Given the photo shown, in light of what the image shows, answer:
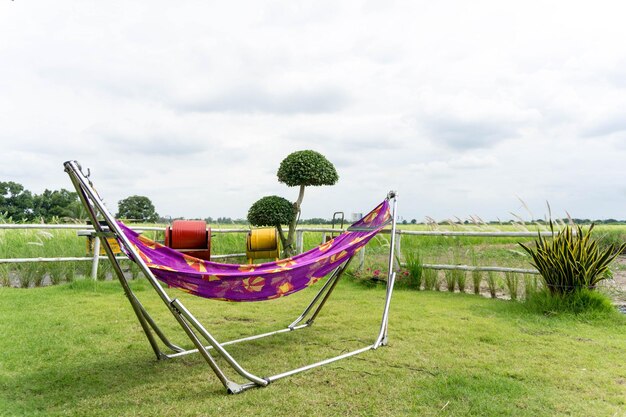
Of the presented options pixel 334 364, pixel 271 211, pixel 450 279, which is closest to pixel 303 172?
pixel 271 211

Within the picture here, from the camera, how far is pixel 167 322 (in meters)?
3.82

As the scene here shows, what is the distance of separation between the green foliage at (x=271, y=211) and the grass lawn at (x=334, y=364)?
3.20 metres

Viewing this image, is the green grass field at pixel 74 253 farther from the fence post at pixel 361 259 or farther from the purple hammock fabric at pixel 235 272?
the purple hammock fabric at pixel 235 272

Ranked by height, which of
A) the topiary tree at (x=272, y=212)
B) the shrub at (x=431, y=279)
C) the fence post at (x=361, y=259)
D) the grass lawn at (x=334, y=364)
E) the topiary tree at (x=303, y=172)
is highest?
the topiary tree at (x=303, y=172)

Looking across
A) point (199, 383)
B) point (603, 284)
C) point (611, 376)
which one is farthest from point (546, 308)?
point (199, 383)

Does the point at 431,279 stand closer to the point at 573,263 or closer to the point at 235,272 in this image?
the point at 573,263

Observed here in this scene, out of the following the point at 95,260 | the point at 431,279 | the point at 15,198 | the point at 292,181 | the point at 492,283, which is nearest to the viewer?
the point at 492,283

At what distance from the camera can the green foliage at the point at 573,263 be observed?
414 cm

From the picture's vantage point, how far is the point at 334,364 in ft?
8.98

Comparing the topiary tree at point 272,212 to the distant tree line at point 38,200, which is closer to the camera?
the topiary tree at point 272,212

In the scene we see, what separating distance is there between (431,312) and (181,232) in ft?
9.78

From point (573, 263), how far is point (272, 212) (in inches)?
180

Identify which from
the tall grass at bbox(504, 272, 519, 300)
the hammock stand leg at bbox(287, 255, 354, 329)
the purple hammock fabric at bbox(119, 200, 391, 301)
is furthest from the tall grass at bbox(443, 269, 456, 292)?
the purple hammock fabric at bbox(119, 200, 391, 301)

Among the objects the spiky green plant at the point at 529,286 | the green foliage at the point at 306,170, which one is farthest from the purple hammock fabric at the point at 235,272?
the green foliage at the point at 306,170
